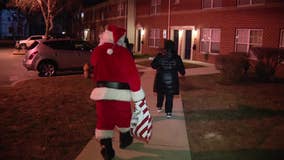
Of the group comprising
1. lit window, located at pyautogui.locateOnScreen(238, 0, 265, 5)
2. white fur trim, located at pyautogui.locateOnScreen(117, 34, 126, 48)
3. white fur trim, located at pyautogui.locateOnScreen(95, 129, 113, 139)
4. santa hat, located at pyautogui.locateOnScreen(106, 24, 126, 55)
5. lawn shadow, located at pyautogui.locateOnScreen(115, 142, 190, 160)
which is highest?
lit window, located at pyautogui.locateOnScreen(238, 0, 265, 5)

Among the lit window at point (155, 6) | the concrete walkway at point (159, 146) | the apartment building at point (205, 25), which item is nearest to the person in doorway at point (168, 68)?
the concrete walkway at point (159, 146)

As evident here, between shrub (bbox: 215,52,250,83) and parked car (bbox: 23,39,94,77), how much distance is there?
642 cm

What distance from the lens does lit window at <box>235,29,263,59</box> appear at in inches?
744

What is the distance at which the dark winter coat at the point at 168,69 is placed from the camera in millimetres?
7484

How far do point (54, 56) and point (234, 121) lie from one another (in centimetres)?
1015

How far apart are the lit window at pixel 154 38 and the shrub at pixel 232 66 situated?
1634 centimetres

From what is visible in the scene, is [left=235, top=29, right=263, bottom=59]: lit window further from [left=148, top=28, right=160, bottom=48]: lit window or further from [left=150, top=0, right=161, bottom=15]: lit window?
[left=150, top=0, right=161, bottom=15]: lit window

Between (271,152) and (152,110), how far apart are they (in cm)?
336

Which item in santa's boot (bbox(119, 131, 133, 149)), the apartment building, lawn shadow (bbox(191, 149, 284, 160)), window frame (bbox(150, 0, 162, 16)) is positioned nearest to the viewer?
santa's boot (bbox(119, 131, 133, 149))

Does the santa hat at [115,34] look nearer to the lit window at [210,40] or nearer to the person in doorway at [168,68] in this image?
the person in doorway at [168,68]

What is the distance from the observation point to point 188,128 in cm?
720

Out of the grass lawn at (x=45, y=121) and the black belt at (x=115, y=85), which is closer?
the black belt at (x=115, y=85)

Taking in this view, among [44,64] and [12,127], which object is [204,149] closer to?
[12,127]

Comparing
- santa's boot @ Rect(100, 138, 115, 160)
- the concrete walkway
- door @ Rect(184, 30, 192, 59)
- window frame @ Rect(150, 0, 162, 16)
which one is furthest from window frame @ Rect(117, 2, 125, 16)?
santa's boot @ Rect(100, 138, 115, 160)
